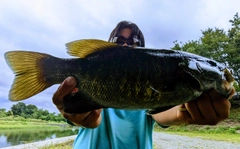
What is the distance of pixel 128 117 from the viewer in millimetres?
2518

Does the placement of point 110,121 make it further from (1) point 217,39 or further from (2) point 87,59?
(1) point 217,39

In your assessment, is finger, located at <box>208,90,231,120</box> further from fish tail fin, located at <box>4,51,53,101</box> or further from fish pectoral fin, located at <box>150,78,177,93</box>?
fish tail fin, located at <box>4,51,53,101</box>

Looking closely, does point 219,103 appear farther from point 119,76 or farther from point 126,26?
point 126,26

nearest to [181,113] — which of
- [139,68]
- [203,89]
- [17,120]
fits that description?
[203,89]

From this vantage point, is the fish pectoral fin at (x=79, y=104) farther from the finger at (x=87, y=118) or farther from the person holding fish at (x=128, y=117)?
the finger at (x=87, y=118)

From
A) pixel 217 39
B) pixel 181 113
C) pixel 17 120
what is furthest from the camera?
pixel 17 120

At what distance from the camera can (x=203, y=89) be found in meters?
1.45

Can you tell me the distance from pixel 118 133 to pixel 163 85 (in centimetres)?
127

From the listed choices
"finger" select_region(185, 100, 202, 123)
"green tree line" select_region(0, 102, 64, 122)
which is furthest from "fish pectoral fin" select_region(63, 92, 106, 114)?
"green tree line" select_region(0, 102, 64, 122)

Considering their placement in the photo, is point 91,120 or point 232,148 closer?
point 91,120

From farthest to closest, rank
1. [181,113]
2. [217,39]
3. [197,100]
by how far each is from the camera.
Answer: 1. [217,39]
2. [181,113]
3. [197,100]

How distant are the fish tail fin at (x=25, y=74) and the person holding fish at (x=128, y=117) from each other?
0.50 ft

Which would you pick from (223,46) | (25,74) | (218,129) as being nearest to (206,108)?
(25,74)

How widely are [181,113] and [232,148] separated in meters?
11.0
